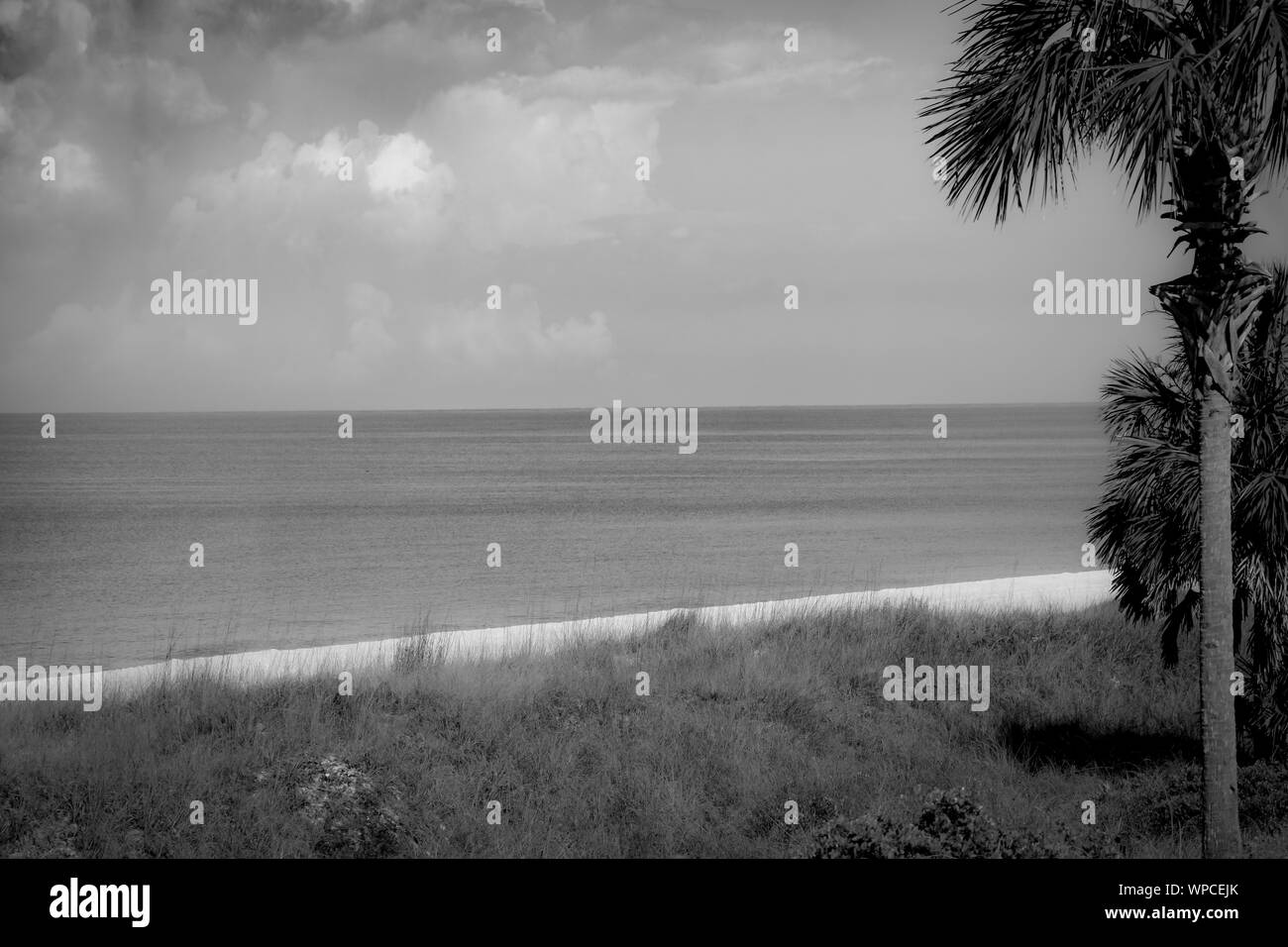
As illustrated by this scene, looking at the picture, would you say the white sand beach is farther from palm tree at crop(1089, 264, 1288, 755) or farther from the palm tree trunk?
the palm tree trunk

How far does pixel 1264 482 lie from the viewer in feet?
25.6

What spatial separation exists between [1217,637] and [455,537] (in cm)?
4370

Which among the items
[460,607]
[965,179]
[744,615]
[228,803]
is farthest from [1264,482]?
[460,607]

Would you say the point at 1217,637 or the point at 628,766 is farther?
the point at 628,766

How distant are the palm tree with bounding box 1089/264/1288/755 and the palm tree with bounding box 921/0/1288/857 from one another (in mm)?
1095

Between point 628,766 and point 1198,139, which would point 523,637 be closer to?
point 628,766

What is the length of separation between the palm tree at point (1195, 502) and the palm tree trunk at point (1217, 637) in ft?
3.55

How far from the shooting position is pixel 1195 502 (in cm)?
808

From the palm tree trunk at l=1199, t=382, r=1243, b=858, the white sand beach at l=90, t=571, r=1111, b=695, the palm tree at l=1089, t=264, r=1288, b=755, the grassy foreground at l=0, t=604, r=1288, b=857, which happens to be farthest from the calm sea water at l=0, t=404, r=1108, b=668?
the palm tree trunk at l=1199, t=382, r=1243, b=858

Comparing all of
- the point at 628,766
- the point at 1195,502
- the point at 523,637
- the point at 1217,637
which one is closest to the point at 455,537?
the point at 523,637

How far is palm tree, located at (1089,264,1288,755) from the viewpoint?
26.4ft

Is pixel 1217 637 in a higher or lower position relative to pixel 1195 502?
lower
